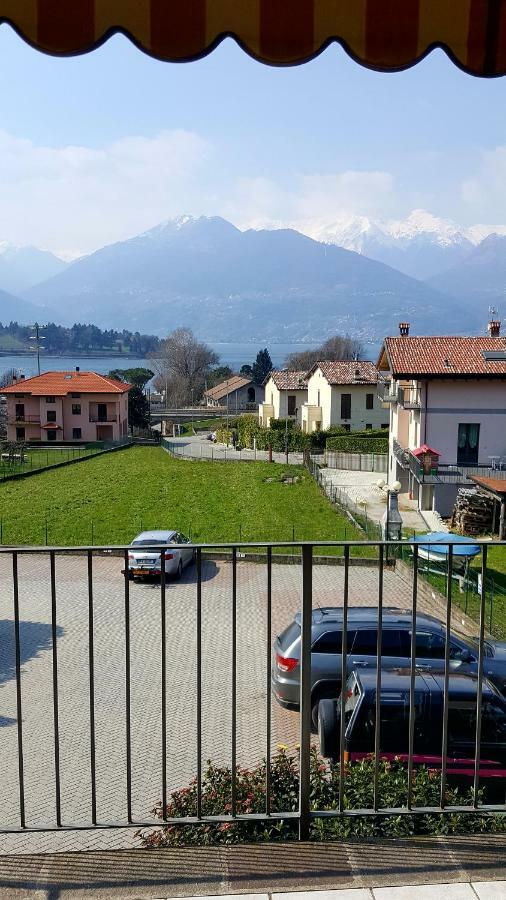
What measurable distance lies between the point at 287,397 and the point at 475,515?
25766mm

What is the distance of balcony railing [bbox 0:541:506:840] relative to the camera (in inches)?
94.3

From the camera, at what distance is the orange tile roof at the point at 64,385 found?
46.3 metres

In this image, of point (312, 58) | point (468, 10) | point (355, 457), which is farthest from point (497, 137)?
point (355, 457)

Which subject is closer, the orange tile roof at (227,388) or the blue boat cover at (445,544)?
the blue boat cover at (445,544)

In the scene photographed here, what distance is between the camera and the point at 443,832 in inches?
95.0

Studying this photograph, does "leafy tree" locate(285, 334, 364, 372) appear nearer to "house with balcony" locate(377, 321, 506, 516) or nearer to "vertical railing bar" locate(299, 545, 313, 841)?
"house with balcony" locate(377, 321, 506, 516)

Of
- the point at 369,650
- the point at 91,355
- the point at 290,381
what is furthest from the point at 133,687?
the point at 91,355

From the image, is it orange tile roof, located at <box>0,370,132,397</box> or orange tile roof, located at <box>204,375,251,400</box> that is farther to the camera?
orange tile roof, located at <box>204,375,251,400</box>

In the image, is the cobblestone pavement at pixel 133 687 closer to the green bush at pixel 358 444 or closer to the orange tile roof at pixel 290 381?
the green bush at pixel 358 444

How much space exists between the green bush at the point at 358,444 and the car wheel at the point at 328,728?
95.8 ft

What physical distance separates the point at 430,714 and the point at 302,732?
2017 millimetres

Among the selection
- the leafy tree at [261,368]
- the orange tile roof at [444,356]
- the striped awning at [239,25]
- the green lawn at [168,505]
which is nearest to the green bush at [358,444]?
the green lawn at [168,505]

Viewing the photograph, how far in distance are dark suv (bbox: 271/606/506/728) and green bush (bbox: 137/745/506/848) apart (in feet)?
4.11

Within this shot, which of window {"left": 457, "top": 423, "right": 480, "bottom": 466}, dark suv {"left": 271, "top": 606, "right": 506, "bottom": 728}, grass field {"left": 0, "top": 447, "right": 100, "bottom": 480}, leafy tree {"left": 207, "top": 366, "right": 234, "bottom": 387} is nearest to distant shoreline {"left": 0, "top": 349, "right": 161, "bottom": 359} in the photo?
leafy tree {"left": 207, "top": 366, "right": 234, "bottom": 387}
